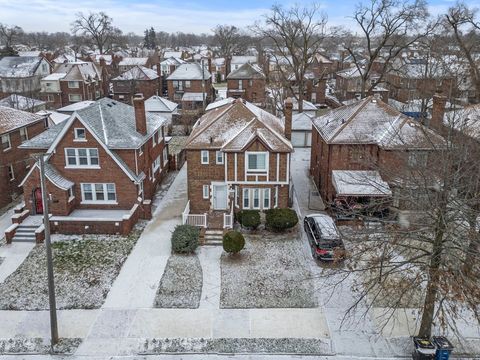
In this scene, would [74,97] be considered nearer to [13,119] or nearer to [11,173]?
[13,119]

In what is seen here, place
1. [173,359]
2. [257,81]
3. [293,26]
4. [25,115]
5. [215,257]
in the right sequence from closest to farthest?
[173,359] < [215,257] < [25,115] < [293,26] < [257,81]

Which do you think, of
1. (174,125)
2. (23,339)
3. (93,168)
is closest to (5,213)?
(93,168)

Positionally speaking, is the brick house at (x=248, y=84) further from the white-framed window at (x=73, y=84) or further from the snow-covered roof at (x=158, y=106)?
the white-framed window at (x=73, y=84)

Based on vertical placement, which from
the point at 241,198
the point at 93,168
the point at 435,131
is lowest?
the point at 241,198

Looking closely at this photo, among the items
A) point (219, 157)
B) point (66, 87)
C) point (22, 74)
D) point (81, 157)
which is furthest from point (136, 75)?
point (219, 157)

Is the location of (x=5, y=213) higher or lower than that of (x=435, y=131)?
lower

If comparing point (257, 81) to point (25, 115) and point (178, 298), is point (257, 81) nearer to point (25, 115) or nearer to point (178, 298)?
point (25, 115)
